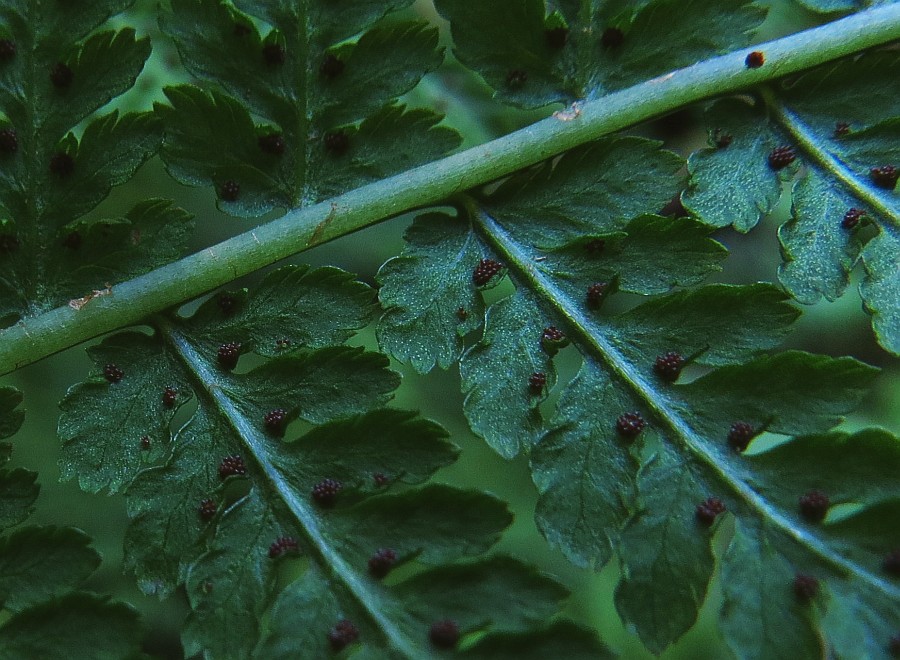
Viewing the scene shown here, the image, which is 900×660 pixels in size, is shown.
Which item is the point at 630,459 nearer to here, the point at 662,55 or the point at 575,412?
the point at 575,412

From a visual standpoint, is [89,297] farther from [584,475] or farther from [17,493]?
[584,475]

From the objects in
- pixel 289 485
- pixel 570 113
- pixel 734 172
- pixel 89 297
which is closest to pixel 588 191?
pixel 570 113

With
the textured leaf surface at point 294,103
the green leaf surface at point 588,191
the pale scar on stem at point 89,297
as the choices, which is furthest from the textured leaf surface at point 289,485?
the green leaf surface at point 588,191

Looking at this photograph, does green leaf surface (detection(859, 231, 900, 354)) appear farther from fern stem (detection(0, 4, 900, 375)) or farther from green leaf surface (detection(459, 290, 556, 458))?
green leaf surface (detection(459, 290, 556, 458))

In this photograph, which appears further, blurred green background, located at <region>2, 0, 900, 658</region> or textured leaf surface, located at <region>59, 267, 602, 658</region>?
blurred green background, located at <region>2, 0, 900, 658</region>

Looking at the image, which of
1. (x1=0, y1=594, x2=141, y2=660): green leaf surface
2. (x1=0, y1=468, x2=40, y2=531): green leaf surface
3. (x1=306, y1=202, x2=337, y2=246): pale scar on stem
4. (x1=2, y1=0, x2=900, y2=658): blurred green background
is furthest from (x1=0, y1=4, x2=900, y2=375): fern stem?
(x1=2, y1=0, x2=900, y2=658): blurred green background

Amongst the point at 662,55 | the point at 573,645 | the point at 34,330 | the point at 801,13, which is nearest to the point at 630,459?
the point at 573,645

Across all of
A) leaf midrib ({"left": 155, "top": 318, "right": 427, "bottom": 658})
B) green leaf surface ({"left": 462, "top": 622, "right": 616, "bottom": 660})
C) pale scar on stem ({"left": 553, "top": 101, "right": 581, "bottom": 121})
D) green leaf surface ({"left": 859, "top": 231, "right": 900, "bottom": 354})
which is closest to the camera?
green leaf surface ({"left": 462, "top": 622, "right": 616, "bottom": 660})
